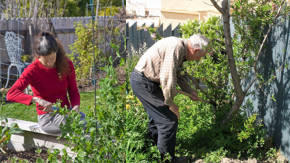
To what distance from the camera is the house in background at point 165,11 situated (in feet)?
21.5

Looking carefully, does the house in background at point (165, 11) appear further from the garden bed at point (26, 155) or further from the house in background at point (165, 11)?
the garden bed at point (26, 155)

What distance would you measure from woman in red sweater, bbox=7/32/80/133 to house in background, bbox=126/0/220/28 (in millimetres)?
3667

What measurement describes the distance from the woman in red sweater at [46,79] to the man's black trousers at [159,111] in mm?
714

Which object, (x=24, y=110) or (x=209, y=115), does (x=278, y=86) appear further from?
(x=24, y=110)

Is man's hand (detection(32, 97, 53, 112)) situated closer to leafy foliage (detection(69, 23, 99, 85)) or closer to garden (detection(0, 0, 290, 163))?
garden (detection(0, 0, 290, 163))

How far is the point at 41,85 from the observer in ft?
10.6

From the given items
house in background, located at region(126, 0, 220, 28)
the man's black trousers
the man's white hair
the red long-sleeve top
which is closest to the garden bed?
the red long-sleeve top

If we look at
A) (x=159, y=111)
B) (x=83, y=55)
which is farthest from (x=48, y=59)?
(x=83, y=55)

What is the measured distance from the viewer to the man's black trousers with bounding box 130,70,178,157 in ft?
9.80

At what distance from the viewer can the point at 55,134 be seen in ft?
10.7

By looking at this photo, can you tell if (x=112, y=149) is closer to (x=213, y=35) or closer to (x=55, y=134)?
(x=55, y=134)

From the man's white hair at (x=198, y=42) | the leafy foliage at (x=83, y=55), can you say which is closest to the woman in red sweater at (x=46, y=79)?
the man's white hair at (x=198, y=42)

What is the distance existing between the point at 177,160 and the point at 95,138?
3.69 feet

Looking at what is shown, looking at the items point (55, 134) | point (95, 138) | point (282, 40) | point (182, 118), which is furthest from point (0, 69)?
point (282, 40)
